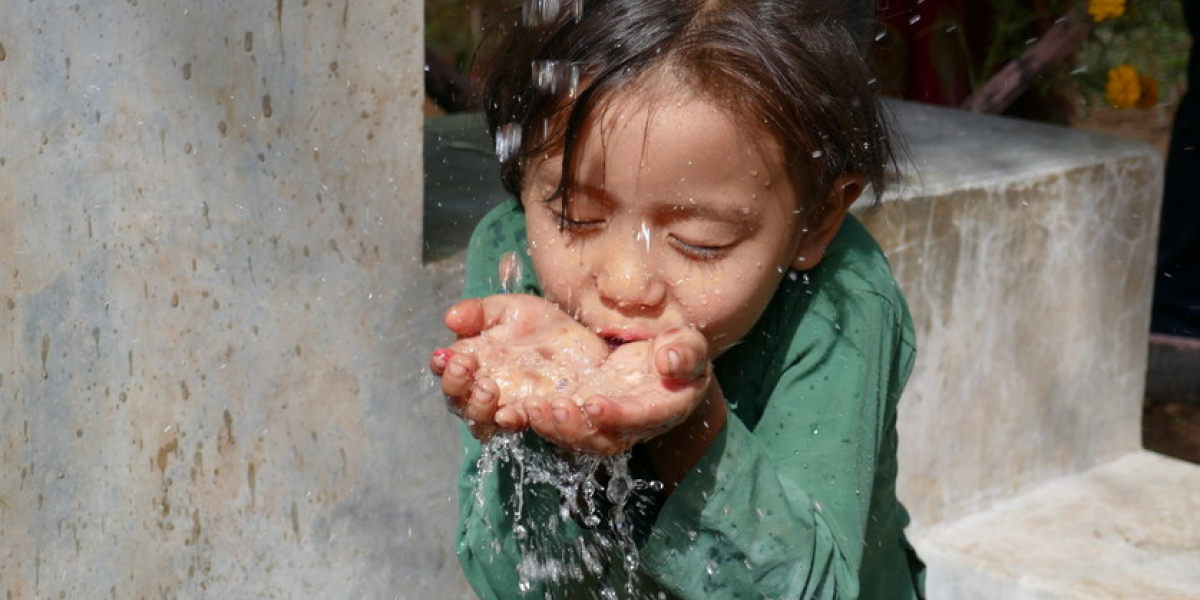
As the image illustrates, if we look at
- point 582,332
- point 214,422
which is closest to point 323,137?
point 214,422

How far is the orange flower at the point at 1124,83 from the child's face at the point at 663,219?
15.5ft

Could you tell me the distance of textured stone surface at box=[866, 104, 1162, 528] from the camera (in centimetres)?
328

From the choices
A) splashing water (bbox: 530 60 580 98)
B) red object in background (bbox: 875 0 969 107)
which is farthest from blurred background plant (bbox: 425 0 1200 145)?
splashing water (bbox: 530 60 580 98)

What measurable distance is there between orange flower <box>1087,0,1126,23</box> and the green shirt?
342 centimetres

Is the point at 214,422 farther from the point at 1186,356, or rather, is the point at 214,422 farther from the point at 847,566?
the point at 1186,356

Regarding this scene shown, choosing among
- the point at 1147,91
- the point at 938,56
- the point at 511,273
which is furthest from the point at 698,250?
the point at 1147,91

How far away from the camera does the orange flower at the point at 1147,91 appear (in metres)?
6.23

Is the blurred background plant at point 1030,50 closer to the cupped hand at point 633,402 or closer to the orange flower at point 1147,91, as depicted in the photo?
the orange flower at point 1147,91

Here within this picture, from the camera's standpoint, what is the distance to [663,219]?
5.88 ft

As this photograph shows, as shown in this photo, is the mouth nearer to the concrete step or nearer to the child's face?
the child's face

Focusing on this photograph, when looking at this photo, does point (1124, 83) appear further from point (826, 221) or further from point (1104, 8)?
point (826, 221)

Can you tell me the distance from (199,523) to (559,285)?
0.87m

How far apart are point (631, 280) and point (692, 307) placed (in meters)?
0.09

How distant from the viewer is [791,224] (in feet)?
6.31
